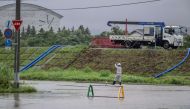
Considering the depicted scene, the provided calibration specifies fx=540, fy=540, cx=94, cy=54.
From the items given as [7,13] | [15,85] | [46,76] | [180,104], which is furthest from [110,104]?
[7,13]

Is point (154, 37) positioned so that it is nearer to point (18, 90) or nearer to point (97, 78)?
point (97, 78)

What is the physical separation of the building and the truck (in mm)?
15675

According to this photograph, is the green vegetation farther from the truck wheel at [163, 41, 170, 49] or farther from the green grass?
the truck wheel at [163, 41, 170, 49]

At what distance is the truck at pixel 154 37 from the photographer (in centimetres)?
5519

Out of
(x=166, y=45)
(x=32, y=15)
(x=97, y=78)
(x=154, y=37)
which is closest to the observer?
(x=97, y=78)

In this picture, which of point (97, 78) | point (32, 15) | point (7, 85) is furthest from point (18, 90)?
point (32, 15)

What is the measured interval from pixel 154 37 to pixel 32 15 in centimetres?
2069

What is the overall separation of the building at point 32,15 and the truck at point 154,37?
15675 mm

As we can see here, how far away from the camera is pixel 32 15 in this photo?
7106 cm

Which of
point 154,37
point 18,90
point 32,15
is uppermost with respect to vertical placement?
point 32,15

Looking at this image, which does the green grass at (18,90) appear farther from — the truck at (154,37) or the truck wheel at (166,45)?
the truck wheel at (166,45)

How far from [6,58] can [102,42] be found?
11.1m

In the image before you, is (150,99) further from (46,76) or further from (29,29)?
(29,29)

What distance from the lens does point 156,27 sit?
56562 millimetres
